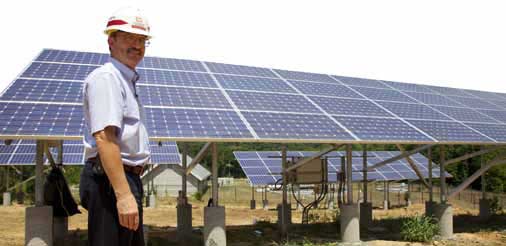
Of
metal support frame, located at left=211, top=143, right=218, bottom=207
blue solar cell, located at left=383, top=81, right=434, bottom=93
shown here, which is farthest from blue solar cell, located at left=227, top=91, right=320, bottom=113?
blue solar cell, located at left=383, top=81, right=434, bottom=93

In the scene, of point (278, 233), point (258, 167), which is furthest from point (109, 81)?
point (258, 167)

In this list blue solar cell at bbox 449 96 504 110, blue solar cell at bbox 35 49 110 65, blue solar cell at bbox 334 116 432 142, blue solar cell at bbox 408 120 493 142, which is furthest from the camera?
blue solar cell at bbox 449 96 504 110

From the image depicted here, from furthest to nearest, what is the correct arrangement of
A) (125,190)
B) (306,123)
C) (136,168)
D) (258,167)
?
(258,167)
(306,123)
(136,168)
(125,190)

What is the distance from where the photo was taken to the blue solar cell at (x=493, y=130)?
45.0 feet

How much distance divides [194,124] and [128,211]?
677 centimetres

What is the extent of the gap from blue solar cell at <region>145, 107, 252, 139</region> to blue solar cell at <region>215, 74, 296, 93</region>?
223cm

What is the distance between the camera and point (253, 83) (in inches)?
520

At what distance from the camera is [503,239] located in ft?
44.5

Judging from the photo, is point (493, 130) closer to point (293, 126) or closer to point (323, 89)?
point (323, 89)

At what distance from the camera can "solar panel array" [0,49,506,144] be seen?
351 inches

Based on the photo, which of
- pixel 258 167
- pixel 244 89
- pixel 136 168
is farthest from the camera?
pixel 258 167

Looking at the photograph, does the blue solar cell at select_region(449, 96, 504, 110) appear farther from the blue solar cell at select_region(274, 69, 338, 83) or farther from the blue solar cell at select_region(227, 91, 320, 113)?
the blue solar cell at select_region(227, 91, 320, 113)

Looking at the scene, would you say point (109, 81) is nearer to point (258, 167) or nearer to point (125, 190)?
point (125, 190)

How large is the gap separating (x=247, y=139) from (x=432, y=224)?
6.17 metres
